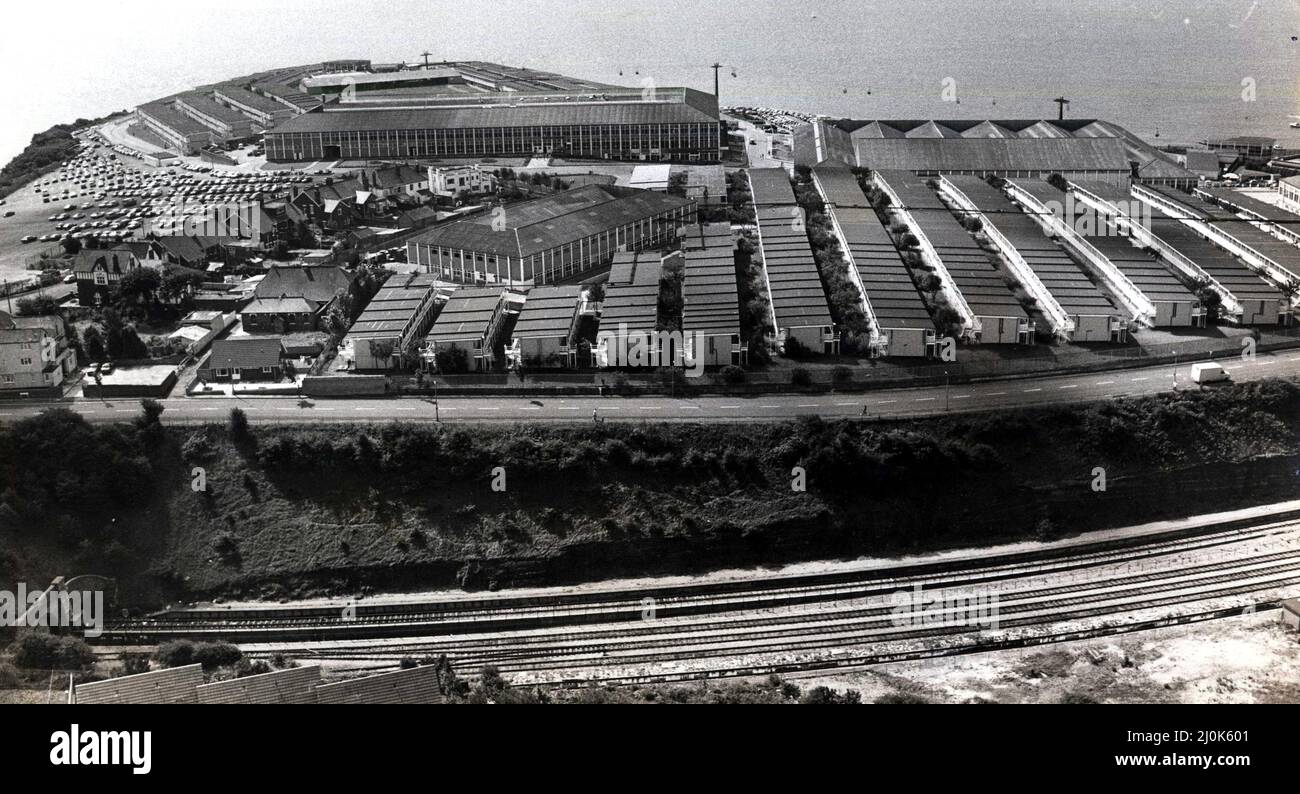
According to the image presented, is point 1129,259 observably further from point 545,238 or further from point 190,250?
point 190,250

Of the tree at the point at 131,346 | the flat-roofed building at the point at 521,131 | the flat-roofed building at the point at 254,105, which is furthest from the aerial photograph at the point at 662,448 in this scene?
the flat-roofed building at the point at 254,105

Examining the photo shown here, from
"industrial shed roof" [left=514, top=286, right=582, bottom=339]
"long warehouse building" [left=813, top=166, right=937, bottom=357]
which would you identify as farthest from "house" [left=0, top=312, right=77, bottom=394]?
"long warehouse building" [left=813, top=166, right=937, bottom=357]

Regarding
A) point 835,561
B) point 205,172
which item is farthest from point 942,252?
point 205,172

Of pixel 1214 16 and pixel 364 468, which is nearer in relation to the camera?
pixel 364 468

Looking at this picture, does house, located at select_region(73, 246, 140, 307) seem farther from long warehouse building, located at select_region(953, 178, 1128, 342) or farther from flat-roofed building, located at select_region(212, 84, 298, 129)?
flat-roofed building, located at select_region(212, 84, 298, 129)

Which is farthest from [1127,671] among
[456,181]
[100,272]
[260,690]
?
[456,181]

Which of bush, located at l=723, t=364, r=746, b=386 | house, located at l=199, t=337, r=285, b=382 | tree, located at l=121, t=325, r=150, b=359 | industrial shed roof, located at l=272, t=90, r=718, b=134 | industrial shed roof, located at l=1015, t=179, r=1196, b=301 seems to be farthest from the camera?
industrial shed roof, located at l=272, t=90, r=718, b=134

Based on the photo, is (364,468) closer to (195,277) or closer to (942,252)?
(195,277)
